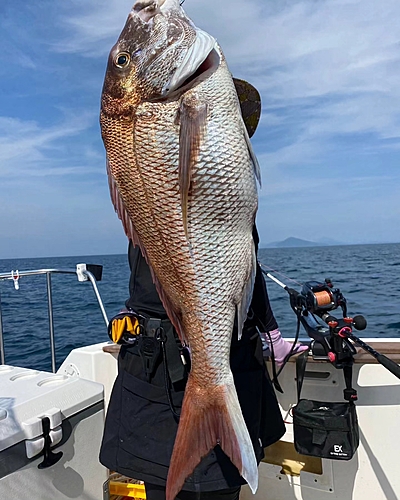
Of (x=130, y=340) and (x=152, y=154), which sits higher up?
(x=152, y=154)

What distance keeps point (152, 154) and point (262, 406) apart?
1.05 m

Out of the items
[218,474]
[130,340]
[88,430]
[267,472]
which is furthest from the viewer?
[267,472]

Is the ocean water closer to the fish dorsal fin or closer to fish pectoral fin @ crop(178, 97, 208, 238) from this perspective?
the fish dorsal fin

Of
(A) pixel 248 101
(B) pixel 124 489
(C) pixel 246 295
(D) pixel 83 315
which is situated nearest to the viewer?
(C) pixel 246 295

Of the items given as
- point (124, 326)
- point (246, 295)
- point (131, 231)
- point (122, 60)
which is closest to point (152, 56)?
point (122, 60)

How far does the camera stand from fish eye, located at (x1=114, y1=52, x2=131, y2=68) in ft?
4.65

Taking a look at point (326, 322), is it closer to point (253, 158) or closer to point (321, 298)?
point (321, 298)

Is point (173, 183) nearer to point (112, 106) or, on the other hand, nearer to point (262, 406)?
point (112, 106)

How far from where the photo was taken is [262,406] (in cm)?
176

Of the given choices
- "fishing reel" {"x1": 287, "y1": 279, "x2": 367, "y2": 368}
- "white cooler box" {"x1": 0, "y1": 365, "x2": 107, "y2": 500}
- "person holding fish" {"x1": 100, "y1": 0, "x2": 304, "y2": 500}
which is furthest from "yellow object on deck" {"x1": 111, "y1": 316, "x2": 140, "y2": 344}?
"fishing reel" {"x1": 287, "y1": 279, "x2": 367, "y2": 368}

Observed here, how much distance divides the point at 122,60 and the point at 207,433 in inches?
46.7

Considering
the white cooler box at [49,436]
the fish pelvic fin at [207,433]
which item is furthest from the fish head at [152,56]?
the white cooler box at [49,436]

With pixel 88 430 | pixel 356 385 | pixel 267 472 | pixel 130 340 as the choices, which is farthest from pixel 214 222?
pixel 267 472

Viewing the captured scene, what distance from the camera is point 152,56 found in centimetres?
139
